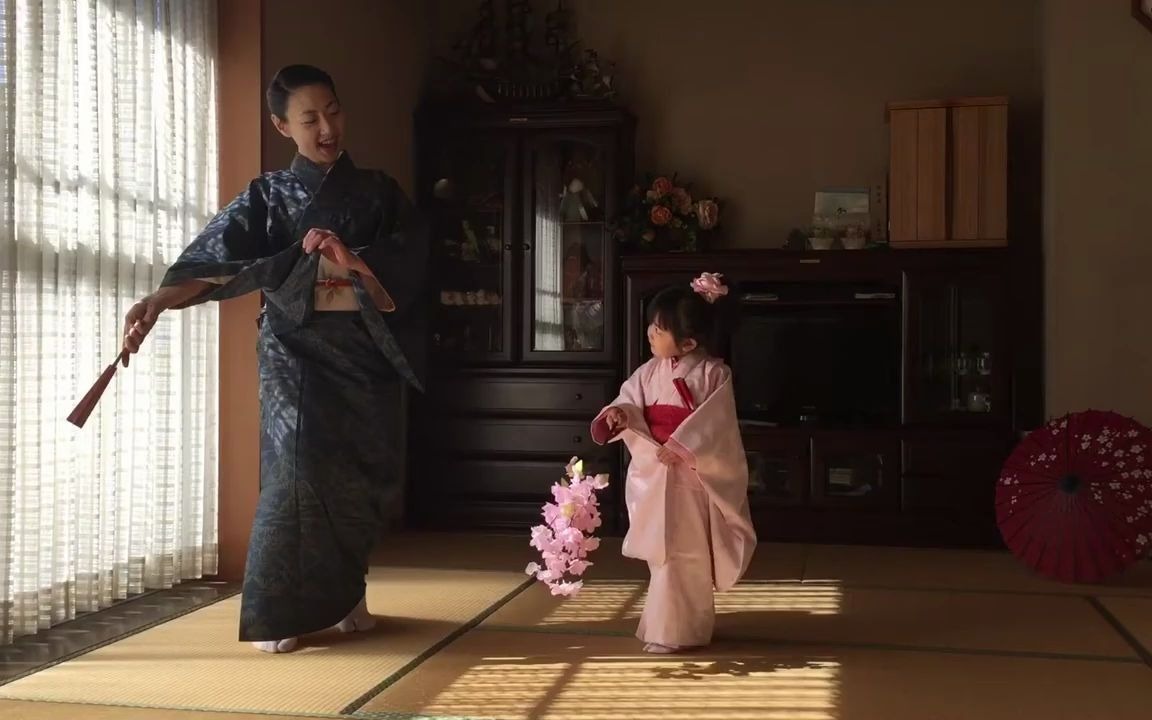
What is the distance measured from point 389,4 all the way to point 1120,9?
327cm

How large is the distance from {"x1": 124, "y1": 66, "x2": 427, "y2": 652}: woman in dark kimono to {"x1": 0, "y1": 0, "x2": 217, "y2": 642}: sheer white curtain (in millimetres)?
468

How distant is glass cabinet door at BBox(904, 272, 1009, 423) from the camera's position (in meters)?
5.13

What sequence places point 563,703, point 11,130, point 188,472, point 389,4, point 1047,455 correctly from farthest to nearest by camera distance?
point 389,4
point 1047,455
point 188,472
point 11,130
point 563,703

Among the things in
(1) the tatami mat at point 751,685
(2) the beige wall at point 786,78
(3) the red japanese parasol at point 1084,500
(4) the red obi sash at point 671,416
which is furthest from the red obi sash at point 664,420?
(2) the beige wall at point 786,78

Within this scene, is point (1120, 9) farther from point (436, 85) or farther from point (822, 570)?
point (436, 85)

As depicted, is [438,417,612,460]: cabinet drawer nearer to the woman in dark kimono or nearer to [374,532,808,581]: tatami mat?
[374,532,808,581]: tatami mat

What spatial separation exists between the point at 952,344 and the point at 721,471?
2.42m

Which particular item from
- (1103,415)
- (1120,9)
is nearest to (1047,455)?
(1103,415)

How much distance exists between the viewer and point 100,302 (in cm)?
357

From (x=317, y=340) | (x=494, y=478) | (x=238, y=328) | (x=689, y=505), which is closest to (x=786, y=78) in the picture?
A: (x=494, y=478)

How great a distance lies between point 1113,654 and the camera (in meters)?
3.14

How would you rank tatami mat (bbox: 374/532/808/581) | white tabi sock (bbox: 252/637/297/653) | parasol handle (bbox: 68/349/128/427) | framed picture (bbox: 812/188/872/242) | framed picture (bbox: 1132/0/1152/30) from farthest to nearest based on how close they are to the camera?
framed picture (bbox: 812/188/872/242)
framed picture (bbox: 1132/0/1152/30)
tatami mat (bbox: 374/532/808/581)
white tabi sock (bbox: 252/637/297/653)
parasol handle (bbox: 68/349/128/427)

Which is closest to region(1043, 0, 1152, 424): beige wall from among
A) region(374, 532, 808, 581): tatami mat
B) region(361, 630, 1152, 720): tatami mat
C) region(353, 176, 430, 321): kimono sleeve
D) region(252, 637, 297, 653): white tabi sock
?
region(374, 532, 808, 581): tatami mat

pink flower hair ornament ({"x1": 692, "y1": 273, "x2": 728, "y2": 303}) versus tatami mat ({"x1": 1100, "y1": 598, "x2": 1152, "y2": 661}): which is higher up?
pink flower hair ornament ({"x1": 692, "y1": 273, "x2": 728, "y2": 303})
